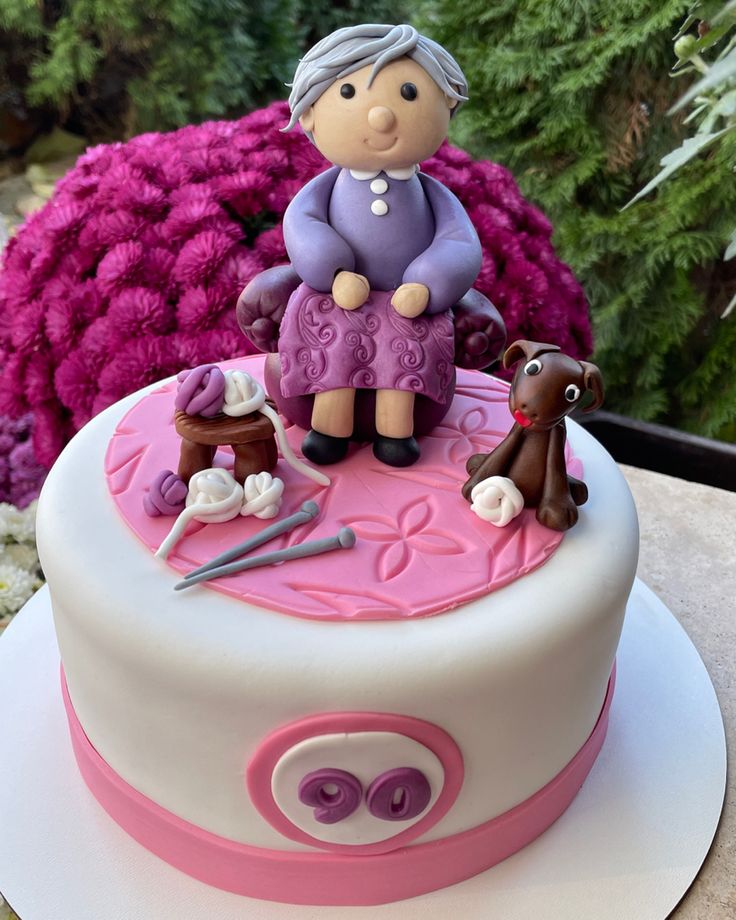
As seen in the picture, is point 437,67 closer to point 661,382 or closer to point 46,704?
point 46,704

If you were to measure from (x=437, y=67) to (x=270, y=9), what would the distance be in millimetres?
3816

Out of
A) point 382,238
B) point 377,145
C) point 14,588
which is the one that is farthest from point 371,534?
point 14,588

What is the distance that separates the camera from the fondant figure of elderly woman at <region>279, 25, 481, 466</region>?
4.48 ft

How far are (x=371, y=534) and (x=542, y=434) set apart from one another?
323 mm

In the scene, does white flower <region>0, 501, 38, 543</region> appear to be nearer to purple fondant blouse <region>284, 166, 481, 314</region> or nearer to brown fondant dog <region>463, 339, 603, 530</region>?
purple fondant blouse <region>284, 166, 481, 314</region>

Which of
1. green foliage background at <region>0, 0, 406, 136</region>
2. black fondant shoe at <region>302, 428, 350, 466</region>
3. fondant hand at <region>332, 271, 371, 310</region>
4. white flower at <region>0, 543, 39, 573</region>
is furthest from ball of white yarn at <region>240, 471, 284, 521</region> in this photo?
green foliage background at <region>0, 0, 406, 136</region>

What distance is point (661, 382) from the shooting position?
343cm

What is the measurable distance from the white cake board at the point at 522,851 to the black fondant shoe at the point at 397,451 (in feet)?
2.36

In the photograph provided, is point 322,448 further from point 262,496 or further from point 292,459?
point 262,496

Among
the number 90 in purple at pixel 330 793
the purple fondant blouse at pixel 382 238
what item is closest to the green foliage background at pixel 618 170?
the purple fondant blouse at pixel 382 238

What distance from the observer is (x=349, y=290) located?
1.43 m

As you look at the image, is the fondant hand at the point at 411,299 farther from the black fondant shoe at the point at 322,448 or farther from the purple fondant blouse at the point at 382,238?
the black fondant shoe at the point at 322,448

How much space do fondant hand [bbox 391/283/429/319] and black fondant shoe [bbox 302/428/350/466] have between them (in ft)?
0.86

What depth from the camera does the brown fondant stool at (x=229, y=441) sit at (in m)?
1.40
